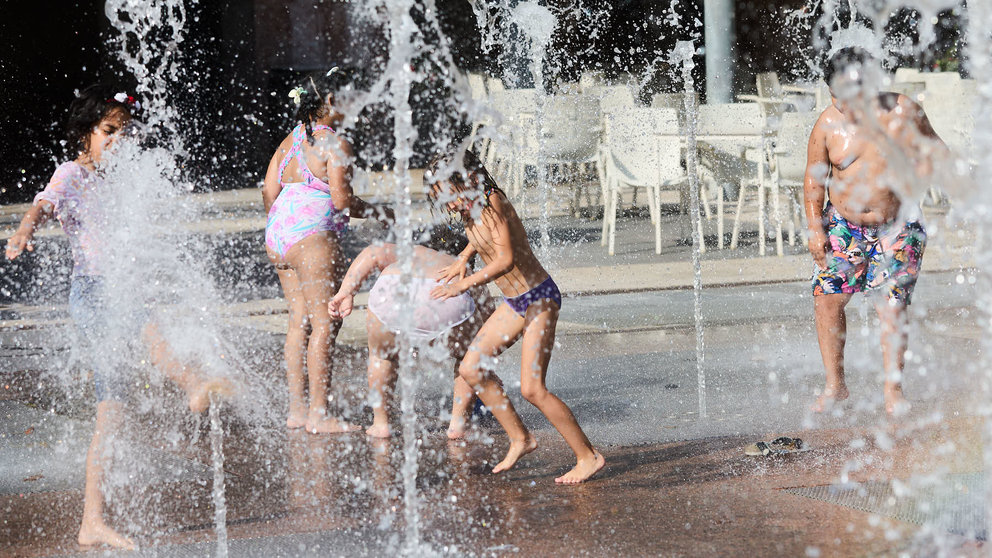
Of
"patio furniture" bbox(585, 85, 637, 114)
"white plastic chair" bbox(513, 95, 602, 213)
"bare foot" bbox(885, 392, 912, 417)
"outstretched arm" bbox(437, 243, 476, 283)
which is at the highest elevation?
"patio furniture" bbox(585, 85, 637, 114)

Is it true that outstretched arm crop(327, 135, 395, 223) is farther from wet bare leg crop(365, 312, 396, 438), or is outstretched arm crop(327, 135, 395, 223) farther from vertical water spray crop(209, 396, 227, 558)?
vertical water spray crop(209, 396, 227, 558)

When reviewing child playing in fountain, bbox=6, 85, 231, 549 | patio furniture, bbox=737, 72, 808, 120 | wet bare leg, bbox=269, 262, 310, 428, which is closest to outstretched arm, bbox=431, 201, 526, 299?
child playing in fountain, bbox=6, 85, 231, 549

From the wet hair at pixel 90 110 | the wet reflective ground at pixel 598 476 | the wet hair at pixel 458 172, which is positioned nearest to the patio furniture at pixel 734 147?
the wet reflective ground at pixel 598 476

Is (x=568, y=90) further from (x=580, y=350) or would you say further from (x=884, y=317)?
(x=884, y=317)

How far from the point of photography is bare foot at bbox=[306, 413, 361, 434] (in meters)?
5.49

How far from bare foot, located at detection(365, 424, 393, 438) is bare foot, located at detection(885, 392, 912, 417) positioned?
2152 mm

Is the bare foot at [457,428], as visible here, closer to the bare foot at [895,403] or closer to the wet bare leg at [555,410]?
the wet bare leg at [555,410]

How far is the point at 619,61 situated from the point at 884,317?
613 inches

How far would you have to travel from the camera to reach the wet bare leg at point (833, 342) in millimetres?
5609

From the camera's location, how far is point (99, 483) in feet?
13.6

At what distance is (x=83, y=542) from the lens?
4.05 metres

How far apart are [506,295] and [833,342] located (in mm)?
1732

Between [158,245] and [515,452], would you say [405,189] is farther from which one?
[158,245]

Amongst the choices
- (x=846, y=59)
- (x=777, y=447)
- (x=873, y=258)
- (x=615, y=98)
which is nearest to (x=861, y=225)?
(x=873, y=258)
